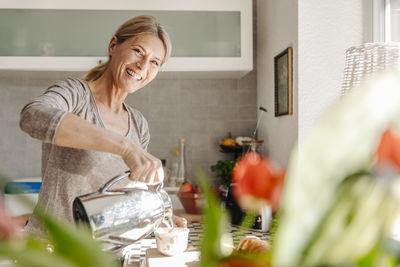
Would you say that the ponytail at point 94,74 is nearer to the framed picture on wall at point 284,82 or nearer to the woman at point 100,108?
the woman at point 100,108

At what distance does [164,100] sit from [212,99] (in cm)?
33

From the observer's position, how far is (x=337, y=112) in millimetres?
230

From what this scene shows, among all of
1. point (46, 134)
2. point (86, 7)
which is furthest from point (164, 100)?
point (46, 134)

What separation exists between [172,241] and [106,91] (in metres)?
0.57

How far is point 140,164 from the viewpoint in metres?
0.69

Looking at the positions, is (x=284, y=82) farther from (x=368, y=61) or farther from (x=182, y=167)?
(x=182, y=167)

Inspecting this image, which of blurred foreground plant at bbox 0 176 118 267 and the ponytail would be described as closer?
blurred foreground plant at bbox 0 176 118 267

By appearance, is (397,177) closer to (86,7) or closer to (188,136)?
(86,7)

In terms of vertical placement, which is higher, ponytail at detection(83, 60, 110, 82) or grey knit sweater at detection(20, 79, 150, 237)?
ponytail at detection(83, 60, 110, 82)

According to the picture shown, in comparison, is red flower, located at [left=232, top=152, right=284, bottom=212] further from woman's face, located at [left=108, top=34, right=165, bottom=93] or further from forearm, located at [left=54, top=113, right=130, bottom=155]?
woman's face, located at [left=108, top=34, right=165, bottom=93]

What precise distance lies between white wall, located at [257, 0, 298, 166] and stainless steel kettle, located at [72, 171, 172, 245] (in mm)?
1141

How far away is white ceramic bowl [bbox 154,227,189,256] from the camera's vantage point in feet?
3.45

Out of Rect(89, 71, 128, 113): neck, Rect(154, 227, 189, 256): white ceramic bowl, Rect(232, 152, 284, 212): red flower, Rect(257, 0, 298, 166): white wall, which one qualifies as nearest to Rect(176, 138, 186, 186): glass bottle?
Rect(257, 0, 298, 166): white wall

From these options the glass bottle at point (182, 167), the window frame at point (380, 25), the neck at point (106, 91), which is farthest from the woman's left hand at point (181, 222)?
the glass bottle at point (182, 167)
